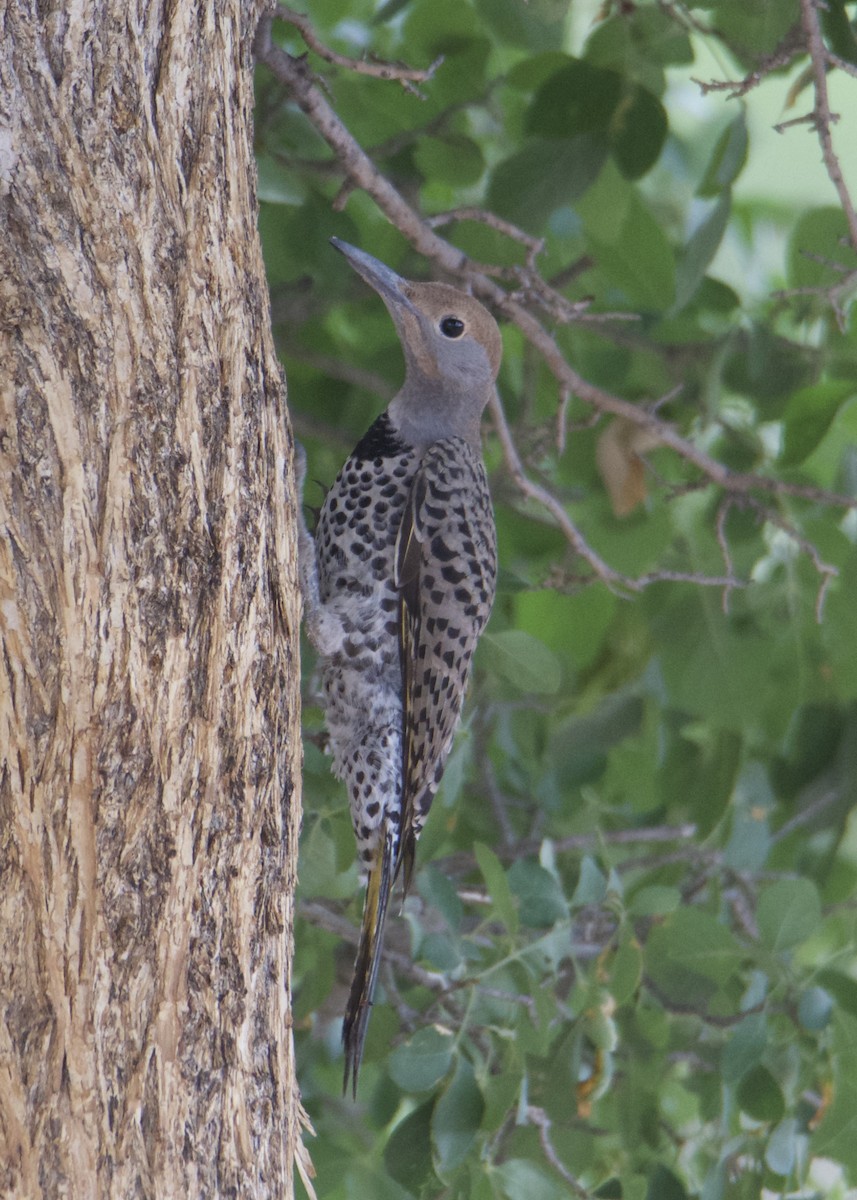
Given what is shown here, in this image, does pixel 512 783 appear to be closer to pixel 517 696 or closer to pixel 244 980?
pixel 517 696

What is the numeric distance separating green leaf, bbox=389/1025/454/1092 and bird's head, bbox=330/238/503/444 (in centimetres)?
113

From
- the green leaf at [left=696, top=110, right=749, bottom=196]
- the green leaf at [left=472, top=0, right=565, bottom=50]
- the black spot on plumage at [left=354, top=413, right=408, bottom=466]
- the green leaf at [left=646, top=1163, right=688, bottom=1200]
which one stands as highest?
the green leaf at [left=472, top=0, right=565, bottom=50]

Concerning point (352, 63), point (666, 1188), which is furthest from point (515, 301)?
point (666, 1188)

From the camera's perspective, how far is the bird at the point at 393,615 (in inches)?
97.5

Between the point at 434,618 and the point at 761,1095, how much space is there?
98 cm

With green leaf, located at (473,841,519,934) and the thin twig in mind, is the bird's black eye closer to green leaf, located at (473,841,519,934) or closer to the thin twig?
green leaf, located at (473,841,519,934)

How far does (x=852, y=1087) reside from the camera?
7.27 ft

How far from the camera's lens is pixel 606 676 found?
3174mm

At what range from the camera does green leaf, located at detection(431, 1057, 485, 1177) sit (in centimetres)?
208

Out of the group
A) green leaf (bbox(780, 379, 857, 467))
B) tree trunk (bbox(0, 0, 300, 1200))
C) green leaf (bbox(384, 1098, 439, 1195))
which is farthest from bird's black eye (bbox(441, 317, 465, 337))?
green leaf (bbox(384, 1098, 439, 1195))

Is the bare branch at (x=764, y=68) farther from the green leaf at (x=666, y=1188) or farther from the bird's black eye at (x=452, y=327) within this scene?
the green leaf at (x=666, y=1188)

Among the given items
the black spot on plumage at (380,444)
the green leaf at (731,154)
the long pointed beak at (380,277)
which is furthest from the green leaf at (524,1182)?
the green leaf at (731,154)

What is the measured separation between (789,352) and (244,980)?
1.88 meters

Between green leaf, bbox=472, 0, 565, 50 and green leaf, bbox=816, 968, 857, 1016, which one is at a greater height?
green leaf, bbox=472, 0, 565, 50
